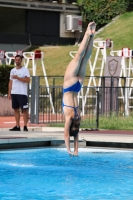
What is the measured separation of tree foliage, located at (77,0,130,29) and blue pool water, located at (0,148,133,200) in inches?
1220

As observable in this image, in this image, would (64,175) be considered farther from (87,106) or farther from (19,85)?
(87,106)

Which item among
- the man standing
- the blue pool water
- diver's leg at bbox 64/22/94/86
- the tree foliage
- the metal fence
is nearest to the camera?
the blue pool water

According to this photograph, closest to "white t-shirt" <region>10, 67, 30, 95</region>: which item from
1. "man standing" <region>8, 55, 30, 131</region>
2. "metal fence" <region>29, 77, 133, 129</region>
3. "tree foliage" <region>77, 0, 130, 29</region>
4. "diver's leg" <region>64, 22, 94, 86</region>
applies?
"man standing" <region>8, 55, 30, 131</region>

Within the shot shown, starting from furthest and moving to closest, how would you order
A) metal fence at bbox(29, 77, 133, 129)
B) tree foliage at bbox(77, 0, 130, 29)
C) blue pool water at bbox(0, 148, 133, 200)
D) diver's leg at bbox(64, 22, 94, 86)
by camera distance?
tree foliage at bbox(77, 0, 130, 29), metal fence at bbox(29, 77, 133, 129), diver's leg at bbox(64, 22, 94, 86), blue pool water at bbox(0, 148, 133, 200)

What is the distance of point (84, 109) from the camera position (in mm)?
21406

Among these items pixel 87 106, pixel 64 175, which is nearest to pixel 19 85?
pixel 87 106

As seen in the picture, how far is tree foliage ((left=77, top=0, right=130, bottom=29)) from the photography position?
43.3 m

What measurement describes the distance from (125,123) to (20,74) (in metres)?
3.66

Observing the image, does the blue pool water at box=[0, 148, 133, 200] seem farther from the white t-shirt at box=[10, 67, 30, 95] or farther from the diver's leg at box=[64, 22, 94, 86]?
the white t-shirt at box=[10, 67, 30, 95]

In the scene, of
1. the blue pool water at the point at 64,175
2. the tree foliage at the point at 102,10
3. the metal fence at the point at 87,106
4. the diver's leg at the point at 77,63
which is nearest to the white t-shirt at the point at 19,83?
the metal fence at the point at 87,106

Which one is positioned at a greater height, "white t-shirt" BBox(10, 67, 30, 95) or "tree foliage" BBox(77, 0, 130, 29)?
"tree foliage" BBox(77, 0, 130, 29)

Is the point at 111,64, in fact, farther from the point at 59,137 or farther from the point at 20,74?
the point at 59,137

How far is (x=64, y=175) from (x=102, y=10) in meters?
35.2

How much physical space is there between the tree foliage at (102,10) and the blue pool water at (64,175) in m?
31.0
